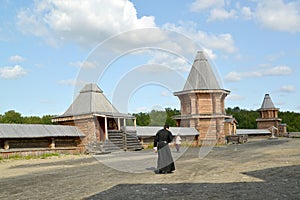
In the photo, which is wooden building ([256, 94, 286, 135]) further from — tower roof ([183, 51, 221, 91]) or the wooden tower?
tower roof ([183, 51, 221, 91])

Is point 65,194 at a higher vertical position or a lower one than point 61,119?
lower

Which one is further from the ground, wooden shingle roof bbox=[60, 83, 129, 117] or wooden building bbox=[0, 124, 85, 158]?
wooden shingle roof bbox=[60, 83, 129, 117]

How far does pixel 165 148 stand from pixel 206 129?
2744 centimetres

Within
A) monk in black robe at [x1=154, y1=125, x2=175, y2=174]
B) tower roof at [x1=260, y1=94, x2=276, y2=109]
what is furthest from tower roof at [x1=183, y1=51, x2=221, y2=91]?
monk in black robe at [x1=154, y1=125, x2=175, y2=174]

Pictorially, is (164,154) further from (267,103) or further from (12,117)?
(12,117)

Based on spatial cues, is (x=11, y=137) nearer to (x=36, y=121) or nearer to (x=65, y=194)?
(x=65, y=194)

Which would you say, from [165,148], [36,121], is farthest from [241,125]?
[165,148]

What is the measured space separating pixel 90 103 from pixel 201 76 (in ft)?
53.4

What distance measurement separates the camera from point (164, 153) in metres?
10.9

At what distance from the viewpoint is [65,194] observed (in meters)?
7.68

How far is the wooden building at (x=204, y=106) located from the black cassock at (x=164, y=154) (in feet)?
87.1

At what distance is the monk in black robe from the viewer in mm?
10562

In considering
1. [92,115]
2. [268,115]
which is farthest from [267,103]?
[92,115]

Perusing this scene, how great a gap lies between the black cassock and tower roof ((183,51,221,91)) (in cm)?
2796
